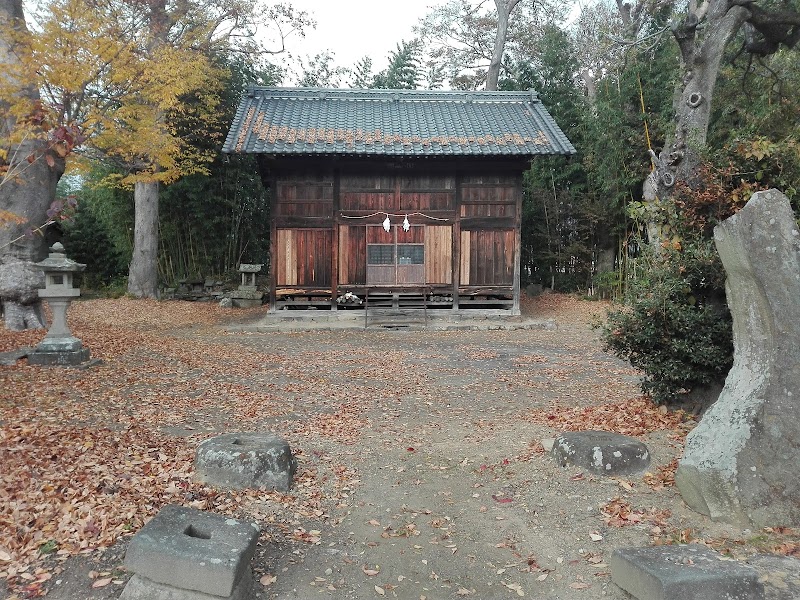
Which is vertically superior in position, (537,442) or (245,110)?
(245,110)

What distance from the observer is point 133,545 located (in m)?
2.88

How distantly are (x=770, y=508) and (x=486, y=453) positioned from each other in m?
2.20

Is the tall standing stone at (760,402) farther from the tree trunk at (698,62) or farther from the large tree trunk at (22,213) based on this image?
the large tree trunk at (22,213)

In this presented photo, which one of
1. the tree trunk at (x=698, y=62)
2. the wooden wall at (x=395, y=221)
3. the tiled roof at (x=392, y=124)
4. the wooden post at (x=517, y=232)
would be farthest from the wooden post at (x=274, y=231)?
the tree trunk at (x=698, y=62)

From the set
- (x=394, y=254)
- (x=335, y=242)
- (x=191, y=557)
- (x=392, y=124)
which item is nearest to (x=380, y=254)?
(x=394, y=254)

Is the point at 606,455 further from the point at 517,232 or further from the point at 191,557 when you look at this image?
the point at 517,232

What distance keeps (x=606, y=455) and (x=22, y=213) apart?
30.2 ft

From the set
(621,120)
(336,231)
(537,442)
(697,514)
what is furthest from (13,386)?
(621,120)

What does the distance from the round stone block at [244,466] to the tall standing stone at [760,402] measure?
108 inches

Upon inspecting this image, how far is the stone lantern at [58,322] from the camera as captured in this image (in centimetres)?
770

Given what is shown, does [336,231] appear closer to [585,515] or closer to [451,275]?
[451,275]

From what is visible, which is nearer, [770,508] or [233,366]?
[770,508]

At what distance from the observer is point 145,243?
57.4ft

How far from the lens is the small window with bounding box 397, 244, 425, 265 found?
14.0 m
